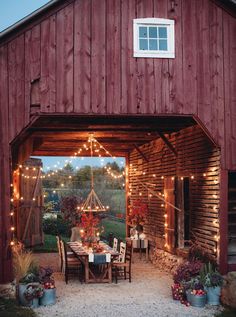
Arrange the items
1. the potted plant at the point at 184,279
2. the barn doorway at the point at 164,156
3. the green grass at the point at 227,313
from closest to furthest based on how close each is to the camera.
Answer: the green grass at the point at 227,313 → the potted plant at the point at 184,279 → the barn doorway at the point at 164,156

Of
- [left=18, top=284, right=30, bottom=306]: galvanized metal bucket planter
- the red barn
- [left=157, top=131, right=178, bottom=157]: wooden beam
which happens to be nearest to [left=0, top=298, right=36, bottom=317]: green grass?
[left=18, top=284, right=30, bottom=306]: galvanized metal bucket planter

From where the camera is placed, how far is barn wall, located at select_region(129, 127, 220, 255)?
11844mm

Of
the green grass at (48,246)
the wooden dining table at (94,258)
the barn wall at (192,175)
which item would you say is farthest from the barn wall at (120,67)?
the green grass at (48,246)

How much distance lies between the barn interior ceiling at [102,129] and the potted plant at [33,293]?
337 centimetres

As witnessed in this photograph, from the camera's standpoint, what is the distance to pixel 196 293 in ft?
34.8

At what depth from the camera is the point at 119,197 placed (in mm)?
29578

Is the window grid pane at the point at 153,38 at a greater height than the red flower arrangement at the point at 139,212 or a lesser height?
greater

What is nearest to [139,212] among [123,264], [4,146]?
[123,264]

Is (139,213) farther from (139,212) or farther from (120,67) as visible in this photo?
(120,67)

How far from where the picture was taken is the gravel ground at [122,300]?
10.0 metres

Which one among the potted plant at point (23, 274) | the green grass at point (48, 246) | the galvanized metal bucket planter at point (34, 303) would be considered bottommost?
the green grass at point (48, 246)

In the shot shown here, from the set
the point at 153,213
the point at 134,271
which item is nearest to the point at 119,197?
the point at 153,213

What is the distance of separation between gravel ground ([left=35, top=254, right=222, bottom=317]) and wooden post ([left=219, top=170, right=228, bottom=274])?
109cm

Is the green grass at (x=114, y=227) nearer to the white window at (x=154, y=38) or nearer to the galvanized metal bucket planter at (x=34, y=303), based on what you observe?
the galvanized metal bucket planter at (x=34, y=303)
